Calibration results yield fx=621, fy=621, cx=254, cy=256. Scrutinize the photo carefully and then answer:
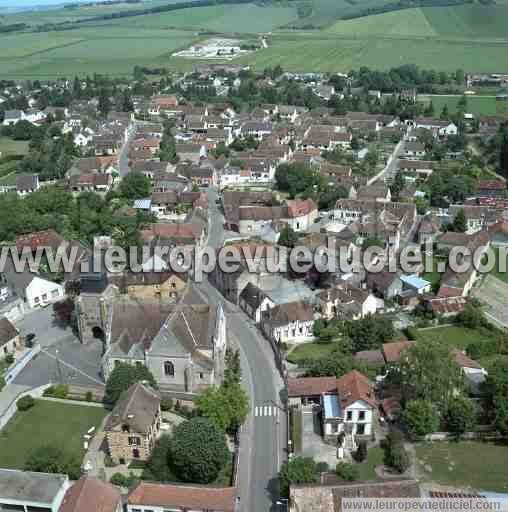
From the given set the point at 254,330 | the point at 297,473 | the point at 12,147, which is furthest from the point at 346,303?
the point at 12,147

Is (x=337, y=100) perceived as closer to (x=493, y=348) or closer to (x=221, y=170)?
(x=221, y=170)

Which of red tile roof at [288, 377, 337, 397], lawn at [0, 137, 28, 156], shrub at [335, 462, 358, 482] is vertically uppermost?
lawn at [0, 137, 28, 156]

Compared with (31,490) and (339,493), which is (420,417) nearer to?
(339,493)

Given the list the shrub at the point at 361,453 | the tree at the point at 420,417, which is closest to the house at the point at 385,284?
the tree at the point at 420,417

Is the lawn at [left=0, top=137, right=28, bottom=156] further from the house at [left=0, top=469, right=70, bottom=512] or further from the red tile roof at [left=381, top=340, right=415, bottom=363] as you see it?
the house at [left=0, top=469, right=70, bottom=512]

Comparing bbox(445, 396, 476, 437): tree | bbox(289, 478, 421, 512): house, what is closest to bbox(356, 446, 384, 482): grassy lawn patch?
bbox(289, 478, 421, 512): house

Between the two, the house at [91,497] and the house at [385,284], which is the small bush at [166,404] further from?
the house at [385,284]
